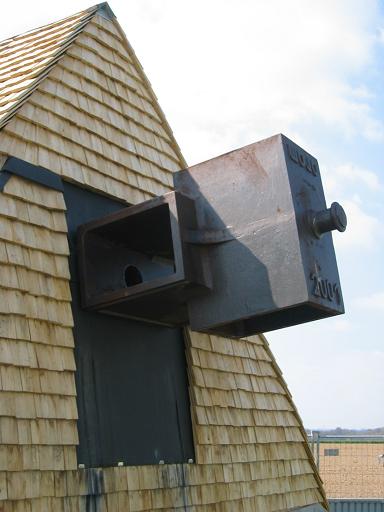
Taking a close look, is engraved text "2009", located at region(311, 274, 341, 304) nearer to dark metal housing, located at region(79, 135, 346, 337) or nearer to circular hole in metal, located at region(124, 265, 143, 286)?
dark metal housing, located at region(79, 135, 346, 337)

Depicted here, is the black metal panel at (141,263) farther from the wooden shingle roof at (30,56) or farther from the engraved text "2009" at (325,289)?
the wooden shingle roof at (30,56)

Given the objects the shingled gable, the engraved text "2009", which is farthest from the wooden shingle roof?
the engraved text "2009"

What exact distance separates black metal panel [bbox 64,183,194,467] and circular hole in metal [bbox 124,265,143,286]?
35cm

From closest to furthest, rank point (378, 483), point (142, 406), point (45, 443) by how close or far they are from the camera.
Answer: point (45, 443), point (142, 406), point (378, 483)

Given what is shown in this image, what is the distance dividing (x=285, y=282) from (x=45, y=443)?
6.15ft

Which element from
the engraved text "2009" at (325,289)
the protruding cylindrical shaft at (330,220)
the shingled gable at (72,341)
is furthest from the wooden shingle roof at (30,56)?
the engraved text "2009" at (325,289)

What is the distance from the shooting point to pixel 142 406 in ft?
19.8

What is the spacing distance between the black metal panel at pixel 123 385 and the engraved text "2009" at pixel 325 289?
58.7 inches

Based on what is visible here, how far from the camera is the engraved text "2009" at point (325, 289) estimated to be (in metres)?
5.53

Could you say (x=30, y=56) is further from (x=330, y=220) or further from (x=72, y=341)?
(x=330, y=220)

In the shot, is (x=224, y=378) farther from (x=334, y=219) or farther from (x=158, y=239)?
(x=334, y=219)

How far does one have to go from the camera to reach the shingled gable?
16.4 ft

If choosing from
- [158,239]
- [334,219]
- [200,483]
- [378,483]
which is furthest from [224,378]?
[378,483]

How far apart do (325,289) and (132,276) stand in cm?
160
